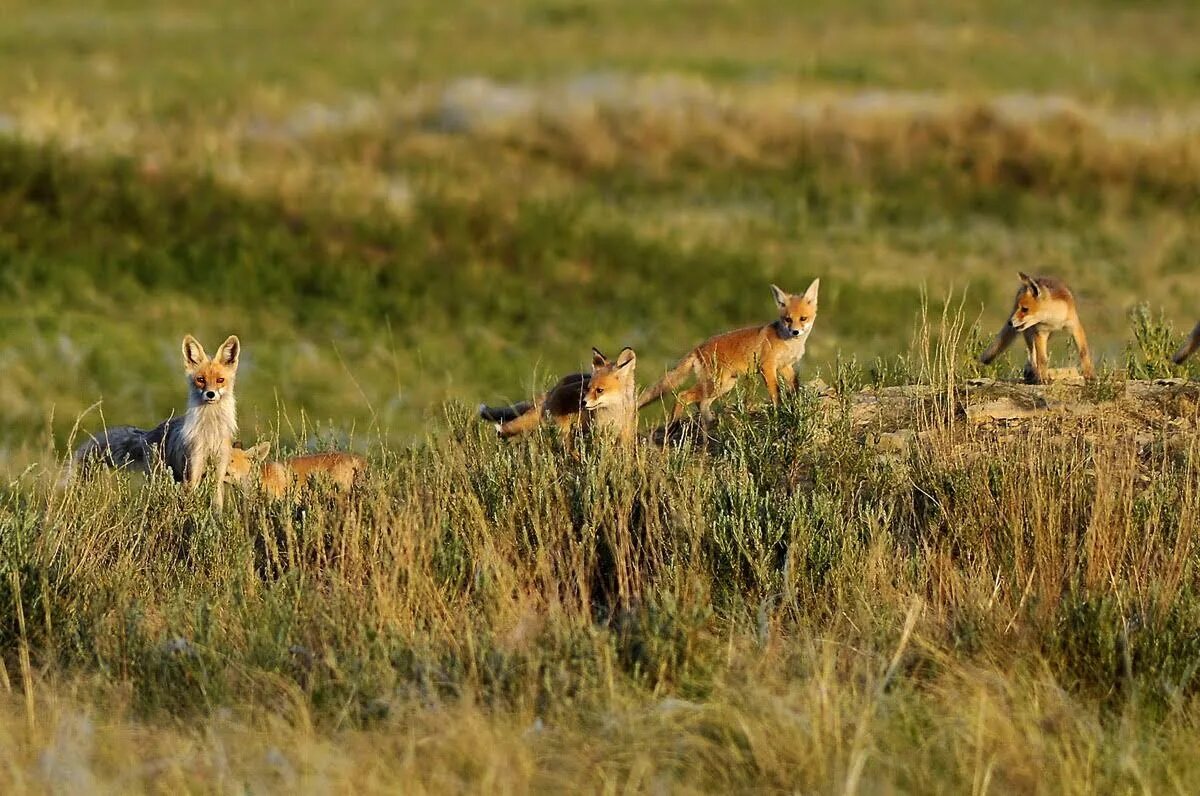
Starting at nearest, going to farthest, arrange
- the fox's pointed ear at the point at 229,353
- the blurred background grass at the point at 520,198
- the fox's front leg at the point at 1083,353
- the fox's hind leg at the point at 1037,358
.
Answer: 1. the fox's front leg at the point at 1083,353
2. the fox's pointed ear at the point at 229,353
3. the fox's hind leg at the point at 1037,358
4. the blurred background grass at the point at 520,198

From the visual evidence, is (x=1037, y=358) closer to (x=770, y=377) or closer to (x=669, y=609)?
(x=770, y=377)

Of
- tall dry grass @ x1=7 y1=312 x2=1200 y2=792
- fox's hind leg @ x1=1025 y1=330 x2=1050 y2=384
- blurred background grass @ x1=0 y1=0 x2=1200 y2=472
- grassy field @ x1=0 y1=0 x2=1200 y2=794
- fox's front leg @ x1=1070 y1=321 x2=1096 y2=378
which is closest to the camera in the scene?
tall dry grass @ x1=7 y1=312 x2=1200 y2=792

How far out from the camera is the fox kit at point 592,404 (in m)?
9.38

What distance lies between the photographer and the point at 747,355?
10000 millimetres

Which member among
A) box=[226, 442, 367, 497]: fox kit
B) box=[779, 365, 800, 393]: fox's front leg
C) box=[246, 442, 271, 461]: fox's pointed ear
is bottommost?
box=[226, 442, 367, 497]: fox kit

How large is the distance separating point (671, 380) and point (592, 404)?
117cm

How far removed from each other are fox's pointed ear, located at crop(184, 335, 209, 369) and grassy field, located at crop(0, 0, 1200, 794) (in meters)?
0.82

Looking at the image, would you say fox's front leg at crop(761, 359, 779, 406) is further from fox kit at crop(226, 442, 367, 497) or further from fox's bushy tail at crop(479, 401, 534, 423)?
fox kit at crop(226, 442, 367, 497)

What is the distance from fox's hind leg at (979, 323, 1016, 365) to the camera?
408 inches

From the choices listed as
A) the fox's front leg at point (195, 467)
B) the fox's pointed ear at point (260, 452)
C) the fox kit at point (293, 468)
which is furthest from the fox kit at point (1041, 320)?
the fox's front leg at point (195, 467)

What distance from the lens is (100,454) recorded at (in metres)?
10.6

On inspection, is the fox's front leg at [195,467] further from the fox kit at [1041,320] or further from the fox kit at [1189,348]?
the fox kit at [1189,348]

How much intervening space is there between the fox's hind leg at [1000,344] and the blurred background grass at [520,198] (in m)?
5.73

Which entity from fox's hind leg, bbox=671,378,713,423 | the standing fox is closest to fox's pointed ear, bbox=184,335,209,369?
Answer: the standing fox
